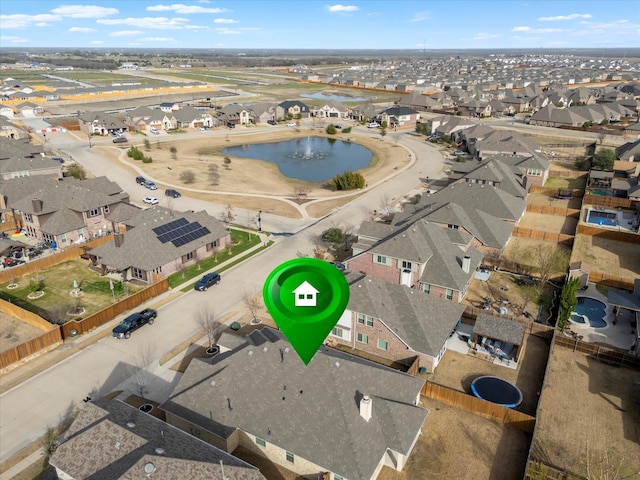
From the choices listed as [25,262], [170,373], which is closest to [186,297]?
[170,373]

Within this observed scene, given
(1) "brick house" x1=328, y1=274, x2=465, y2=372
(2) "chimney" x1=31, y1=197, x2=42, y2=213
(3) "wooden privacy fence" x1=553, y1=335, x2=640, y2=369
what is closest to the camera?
(1) "brick house" x1=328, y1=274, x2=465, y2=372

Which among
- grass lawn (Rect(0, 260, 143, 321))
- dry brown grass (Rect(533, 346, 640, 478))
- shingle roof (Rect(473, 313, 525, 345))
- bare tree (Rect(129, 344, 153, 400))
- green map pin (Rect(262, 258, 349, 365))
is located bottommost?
dry brown grass (Rect(533, 346, 640, 478))

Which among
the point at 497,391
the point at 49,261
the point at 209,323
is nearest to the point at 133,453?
the point at 209,323

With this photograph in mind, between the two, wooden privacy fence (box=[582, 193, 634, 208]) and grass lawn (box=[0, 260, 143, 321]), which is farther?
wooden privacy fence (box=[582, 193, 634, 208])

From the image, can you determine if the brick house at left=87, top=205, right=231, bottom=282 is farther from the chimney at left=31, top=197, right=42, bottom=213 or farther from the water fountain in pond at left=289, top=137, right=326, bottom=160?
the water fountain in pond at left=289, top=137, right=326, bottom=160

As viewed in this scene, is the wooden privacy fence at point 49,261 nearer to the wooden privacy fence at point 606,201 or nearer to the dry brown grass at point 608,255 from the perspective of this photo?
the dry brown grass at point 608,255

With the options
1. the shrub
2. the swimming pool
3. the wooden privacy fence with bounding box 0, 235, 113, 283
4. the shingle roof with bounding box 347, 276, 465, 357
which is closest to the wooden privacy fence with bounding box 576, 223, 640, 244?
the swimming pool

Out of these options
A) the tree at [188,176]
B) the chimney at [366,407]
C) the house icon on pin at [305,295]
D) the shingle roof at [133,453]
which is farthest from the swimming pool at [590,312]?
the tree at [188,176]
